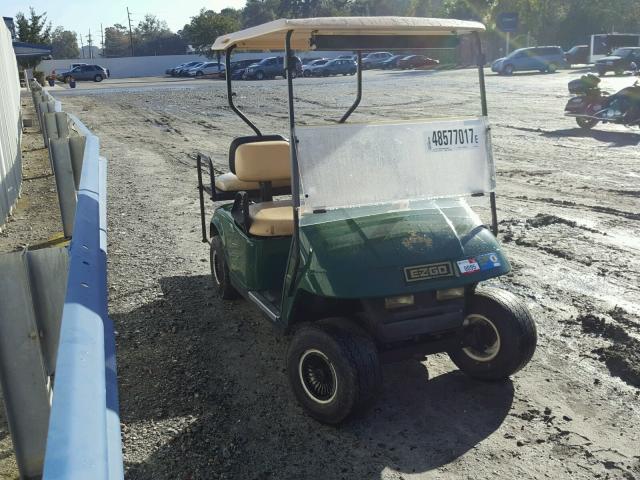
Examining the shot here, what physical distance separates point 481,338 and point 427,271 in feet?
2.55

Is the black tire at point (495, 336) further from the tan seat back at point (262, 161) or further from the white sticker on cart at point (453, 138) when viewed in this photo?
the tan seat back at point (262, 161)

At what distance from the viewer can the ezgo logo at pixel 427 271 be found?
3379mm

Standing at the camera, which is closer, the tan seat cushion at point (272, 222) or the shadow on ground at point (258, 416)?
the shadow on ground at point (258, 416)

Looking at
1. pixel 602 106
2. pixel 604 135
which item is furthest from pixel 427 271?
pixel 602 106

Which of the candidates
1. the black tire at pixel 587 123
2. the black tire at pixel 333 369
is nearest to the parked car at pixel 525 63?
the black tire at pixel 587 123

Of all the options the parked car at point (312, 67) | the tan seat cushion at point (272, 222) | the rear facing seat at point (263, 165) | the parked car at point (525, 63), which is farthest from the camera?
the parked car at point (312, 67)

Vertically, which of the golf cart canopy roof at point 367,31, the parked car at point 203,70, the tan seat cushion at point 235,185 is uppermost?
the parked car at point 203,70

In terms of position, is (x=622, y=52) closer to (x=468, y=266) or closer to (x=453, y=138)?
(x=453, y=138)

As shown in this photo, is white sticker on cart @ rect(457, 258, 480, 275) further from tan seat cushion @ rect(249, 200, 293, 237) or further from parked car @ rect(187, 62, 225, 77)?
parked car @ rect(187, 62, 225, 77)

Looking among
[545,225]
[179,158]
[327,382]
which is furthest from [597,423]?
[179,158]

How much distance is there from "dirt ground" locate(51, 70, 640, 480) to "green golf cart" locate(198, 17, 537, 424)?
26cm

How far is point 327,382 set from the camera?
11.6ft

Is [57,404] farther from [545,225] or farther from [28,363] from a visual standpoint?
[545,225]

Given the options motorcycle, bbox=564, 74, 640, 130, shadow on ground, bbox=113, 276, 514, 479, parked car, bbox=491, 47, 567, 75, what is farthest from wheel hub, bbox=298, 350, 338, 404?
parked car, bbox=491, 47, 567, 75
